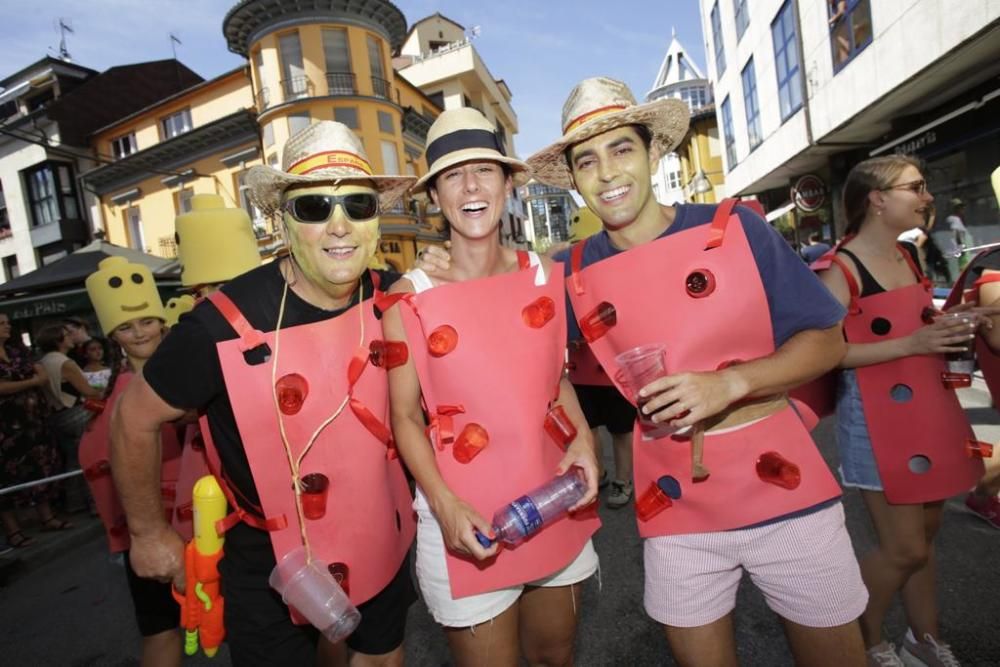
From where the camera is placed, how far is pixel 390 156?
24672mm

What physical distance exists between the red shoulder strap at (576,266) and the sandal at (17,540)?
6.45 metres

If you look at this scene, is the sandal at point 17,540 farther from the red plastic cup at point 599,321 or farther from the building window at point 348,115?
the building window at point 348,115

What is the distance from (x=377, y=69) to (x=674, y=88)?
35.5 m

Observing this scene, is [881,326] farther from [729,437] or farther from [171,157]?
[171,157]

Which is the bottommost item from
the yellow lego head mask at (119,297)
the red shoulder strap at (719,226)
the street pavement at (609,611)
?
the street pavement at (609,611)

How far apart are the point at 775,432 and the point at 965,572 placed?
2383 millimetres

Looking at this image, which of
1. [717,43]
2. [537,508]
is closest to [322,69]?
[717,43]

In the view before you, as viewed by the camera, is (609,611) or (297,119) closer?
(609,611)

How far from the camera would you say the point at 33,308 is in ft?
31.0

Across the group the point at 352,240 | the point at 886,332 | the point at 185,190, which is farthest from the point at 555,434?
the point at 185,190

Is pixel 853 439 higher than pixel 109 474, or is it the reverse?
pixel 109 474

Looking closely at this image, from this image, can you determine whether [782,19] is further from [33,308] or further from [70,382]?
[33,308]

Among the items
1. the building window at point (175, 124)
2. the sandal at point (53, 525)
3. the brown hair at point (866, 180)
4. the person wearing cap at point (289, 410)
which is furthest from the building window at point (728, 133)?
the building window at point (175, 124)

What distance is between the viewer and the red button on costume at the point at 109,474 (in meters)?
2.53
